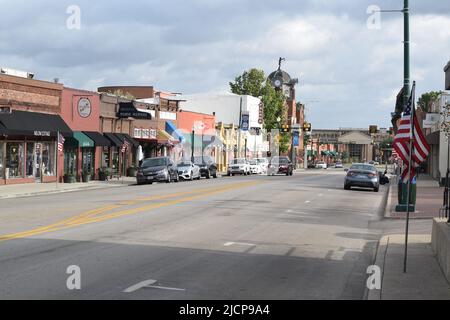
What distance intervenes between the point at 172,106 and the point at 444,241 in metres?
52.5

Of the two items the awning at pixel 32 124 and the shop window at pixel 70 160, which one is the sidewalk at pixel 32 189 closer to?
the awning at pixel 32 124

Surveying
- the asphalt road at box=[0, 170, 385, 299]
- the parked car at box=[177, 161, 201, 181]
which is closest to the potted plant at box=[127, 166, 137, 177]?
the parked car at box=[177, 161, 201, 181]

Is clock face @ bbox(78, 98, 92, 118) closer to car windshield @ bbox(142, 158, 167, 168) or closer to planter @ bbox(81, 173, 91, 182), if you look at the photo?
planter @ bbox(81, 173, 91, 182)

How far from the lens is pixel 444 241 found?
10.3m

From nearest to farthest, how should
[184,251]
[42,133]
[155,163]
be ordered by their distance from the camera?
[184,251] → [42,133] → [155,163]

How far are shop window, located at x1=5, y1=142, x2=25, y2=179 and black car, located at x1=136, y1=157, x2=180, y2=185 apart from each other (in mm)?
7305

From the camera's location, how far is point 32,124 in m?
35.8

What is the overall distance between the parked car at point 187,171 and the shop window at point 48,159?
966 cm

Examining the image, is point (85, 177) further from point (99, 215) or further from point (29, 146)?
point (99, 215)

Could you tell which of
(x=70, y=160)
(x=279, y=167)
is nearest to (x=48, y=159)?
(x=70, y=160)

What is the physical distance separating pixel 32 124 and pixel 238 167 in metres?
26.8

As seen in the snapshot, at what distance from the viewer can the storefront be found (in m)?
34.5

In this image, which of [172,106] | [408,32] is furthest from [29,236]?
[172,106]
